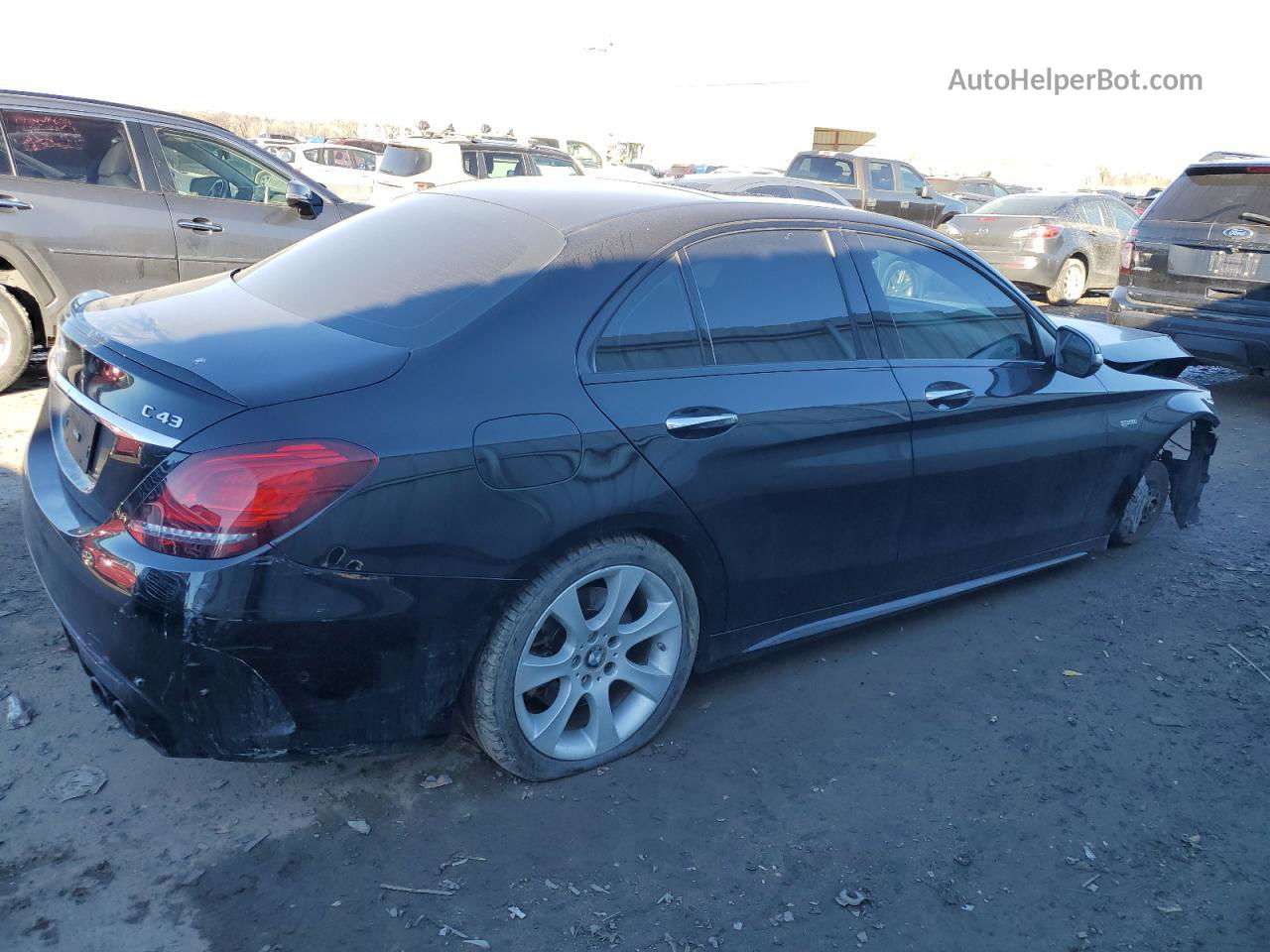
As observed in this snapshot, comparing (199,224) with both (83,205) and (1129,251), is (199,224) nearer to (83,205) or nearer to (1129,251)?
(83,205)

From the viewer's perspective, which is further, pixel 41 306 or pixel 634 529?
pixel 41 306

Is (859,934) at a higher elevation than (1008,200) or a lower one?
lower

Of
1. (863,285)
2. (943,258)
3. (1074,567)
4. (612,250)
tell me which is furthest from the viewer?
(1074,567)

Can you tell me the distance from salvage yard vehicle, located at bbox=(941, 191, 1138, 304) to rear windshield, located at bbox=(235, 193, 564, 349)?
10.7 m

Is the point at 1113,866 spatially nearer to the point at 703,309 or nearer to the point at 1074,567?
the point at 703,309

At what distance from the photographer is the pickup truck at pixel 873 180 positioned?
57.8 ft

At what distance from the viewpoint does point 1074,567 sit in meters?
5.08

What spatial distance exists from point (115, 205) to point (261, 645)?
528cm

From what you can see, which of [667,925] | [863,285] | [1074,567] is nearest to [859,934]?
[667,925]

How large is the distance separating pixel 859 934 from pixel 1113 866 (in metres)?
0.83

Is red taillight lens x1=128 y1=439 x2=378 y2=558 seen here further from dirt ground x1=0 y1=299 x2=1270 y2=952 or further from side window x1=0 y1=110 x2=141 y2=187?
side window x1=0 y1=110 x2=141 y2=187

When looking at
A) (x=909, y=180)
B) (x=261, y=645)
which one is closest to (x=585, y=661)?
(x=261, y=645)

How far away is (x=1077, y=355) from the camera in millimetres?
4285

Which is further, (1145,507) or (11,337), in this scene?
(11,337)
